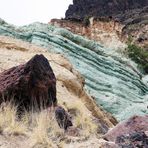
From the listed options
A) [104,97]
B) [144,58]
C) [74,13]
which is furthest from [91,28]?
[74,13]

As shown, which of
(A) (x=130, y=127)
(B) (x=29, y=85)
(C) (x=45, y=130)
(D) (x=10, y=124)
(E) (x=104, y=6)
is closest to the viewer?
(C) (x=45, y=130)

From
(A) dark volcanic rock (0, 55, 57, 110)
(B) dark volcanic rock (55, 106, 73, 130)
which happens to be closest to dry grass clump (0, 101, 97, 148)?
(B) dark volcanic rock (55, 106, 73, 130)

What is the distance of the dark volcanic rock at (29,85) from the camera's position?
10.1 metres

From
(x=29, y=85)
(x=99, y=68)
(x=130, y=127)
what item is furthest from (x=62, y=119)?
(x=99, y=68)

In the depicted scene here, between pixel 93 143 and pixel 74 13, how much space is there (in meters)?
123

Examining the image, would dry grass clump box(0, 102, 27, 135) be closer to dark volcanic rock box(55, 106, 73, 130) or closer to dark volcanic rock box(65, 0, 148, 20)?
dark volcanic rock box(55, 106, 73, 130)

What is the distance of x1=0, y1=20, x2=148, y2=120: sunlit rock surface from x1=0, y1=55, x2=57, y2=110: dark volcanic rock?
1109 centimetres

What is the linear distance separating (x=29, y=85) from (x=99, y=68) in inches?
671

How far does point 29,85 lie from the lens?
1025cm

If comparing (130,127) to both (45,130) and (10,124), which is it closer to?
(45,130)

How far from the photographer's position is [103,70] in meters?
27.3

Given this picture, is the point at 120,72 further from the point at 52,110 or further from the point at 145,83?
the point at 52,110

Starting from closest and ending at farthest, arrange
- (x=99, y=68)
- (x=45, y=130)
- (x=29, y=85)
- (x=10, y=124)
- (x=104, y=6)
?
(x=45, y=130) → (x=10, y=124) → (x=29, y=85) → (x=99, y=68) → (x=104, y=6)

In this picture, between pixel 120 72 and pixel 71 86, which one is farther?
pixel 120 72
